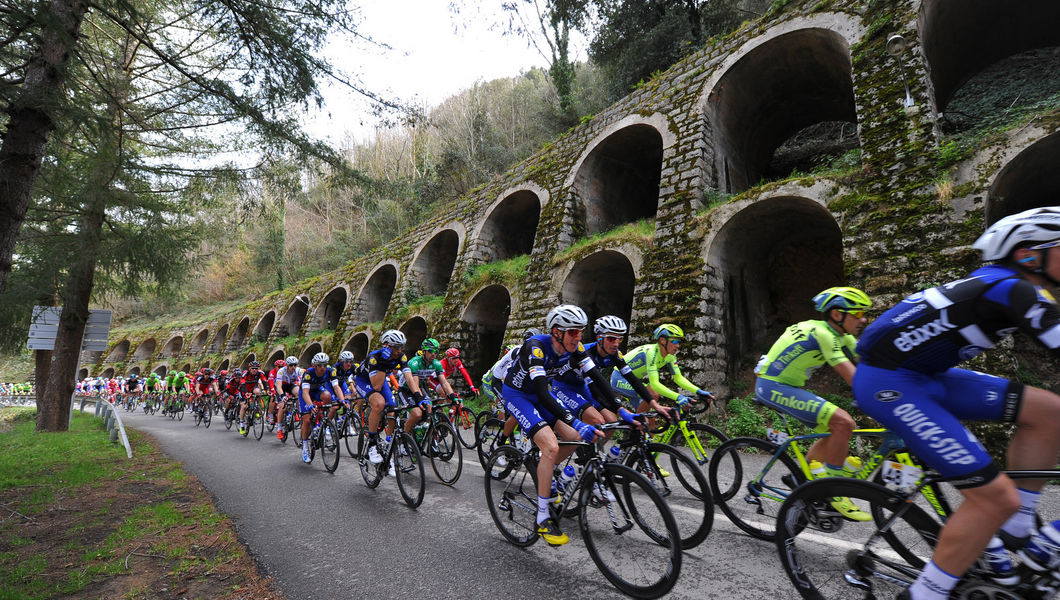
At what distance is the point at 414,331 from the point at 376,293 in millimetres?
4687

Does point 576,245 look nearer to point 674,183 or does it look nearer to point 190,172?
point 674,183

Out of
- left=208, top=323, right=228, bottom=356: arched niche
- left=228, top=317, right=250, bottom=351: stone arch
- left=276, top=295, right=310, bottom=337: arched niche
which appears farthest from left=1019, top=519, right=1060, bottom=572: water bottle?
left=208, top=323, right=228, bottom=356: arched niche

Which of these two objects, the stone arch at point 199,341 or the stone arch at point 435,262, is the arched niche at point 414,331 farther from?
the stone arch at point 199,341

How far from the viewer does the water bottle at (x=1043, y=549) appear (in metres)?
1.72

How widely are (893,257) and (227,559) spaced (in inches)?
350

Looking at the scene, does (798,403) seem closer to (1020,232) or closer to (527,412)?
(1020,232)

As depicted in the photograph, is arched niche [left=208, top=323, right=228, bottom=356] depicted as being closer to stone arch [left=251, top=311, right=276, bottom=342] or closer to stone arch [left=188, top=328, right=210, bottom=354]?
stone arch [left=188, top=328, right=210, bottom=354]

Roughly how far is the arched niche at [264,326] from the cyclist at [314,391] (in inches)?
939

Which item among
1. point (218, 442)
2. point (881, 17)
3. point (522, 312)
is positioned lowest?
point (218, 442)

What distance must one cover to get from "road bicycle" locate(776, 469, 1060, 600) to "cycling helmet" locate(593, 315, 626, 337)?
2.48m

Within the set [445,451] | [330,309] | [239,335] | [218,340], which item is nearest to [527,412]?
[445,451]

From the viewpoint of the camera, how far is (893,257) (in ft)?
21.5

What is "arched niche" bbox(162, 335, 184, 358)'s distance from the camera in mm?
37344

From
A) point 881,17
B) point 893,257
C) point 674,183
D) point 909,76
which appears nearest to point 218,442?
point 674,183
